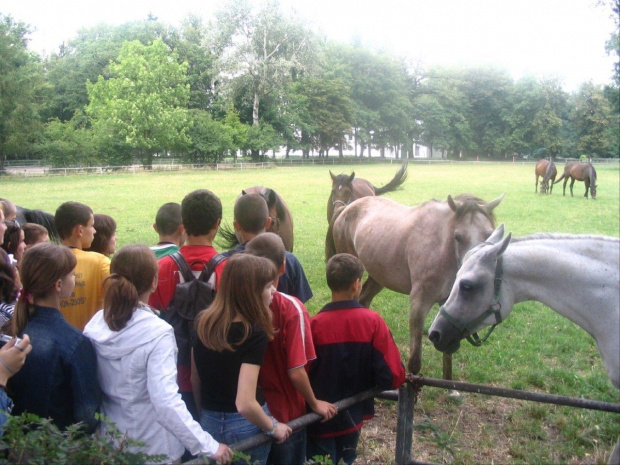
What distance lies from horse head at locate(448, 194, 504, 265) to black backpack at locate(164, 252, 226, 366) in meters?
2.39

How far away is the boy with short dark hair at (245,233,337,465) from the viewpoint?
2398mm

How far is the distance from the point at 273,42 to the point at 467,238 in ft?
110

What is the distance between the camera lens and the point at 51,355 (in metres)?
2.12

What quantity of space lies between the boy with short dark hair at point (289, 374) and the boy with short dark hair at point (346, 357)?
208 millimetres

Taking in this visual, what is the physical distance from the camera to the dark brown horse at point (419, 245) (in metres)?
4.53

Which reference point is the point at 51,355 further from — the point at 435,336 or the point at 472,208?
the point at 472,208

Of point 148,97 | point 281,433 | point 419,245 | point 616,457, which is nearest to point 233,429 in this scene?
point 281,433

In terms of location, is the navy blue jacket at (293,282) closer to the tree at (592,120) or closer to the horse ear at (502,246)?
the horse ear at (502,246)

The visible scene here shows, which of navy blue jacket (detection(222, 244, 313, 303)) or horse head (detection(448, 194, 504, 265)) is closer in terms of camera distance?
navy blue jacket (detection(222, 244, 313, 303))

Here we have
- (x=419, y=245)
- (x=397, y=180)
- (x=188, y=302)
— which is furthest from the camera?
(x=397, y=180)

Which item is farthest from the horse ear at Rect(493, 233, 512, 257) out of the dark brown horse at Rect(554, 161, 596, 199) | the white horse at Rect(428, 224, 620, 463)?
the dark brown horse at Rect(554, 161, 596, 199)

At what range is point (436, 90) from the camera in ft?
109

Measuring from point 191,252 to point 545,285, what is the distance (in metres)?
1.97

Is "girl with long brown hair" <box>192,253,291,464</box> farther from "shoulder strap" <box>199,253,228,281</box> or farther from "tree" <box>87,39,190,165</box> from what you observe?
"tree" <box>87,39,190,165</box>
